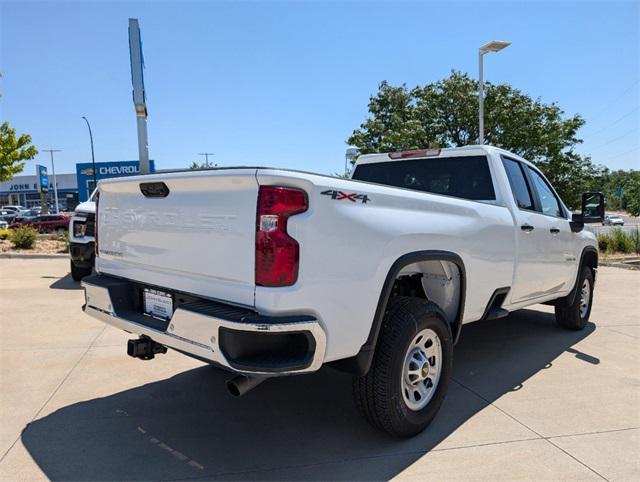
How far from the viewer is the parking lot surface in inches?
110

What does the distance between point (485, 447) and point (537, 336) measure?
308 centimetres

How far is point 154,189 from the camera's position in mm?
3002

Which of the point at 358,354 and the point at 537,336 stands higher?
the point at 358,354

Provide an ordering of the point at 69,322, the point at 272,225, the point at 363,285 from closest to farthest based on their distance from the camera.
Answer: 1. the point at 272,225
2. the point at 363,285
3. the point at 69,322

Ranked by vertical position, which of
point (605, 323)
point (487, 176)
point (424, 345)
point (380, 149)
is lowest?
point (605, 323)

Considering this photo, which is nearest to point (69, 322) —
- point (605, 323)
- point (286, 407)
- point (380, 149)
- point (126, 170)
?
point (286, 407)

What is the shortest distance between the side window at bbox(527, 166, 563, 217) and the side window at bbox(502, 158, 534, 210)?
0.77 ft

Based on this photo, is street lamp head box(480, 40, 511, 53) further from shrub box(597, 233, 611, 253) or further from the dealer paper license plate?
the dealer paper license plate

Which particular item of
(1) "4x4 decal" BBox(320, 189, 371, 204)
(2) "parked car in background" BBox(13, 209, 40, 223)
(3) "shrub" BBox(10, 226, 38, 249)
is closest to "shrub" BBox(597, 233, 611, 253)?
(1) "4x4 decal" BBox(320, 189, 371, 204)

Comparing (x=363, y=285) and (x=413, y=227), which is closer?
(x=363, y=285)

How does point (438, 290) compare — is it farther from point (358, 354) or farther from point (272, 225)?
point (272, 225)

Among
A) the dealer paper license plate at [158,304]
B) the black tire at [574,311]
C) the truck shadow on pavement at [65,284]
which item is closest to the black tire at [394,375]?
the dealer paper license plate at [158,304]

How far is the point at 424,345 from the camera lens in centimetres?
326

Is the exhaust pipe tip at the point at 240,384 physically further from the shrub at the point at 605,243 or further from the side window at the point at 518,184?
the shrub at the point at 605,243
